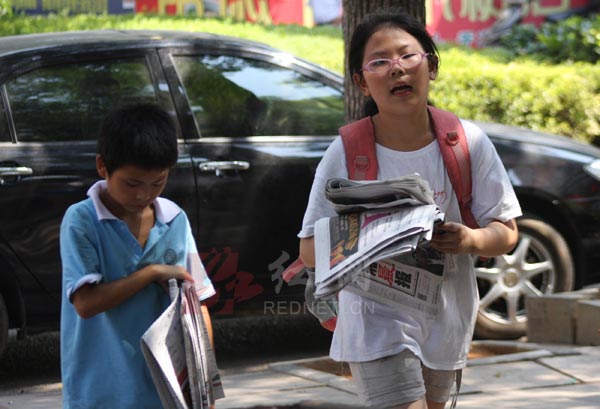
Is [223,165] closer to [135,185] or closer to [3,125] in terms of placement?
[3,125]

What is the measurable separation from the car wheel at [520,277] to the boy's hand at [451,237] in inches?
140

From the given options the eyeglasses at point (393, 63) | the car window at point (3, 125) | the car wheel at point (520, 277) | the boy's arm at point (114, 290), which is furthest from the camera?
the car wheel at point (520, 277)

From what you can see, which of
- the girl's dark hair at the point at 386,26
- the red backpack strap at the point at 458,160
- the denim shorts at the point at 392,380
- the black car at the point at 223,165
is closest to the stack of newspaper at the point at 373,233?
the denim shorts at the point at 392,380

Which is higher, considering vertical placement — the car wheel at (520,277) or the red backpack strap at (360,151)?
the red backpack strap at (360,151)

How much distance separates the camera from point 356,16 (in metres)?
6.29

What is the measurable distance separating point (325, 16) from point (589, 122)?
5.58 meters

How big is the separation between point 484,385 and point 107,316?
308cm

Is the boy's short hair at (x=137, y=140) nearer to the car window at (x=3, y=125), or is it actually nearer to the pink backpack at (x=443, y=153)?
the pink backpack at (x=443, y=153)

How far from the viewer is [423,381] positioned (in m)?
3.42

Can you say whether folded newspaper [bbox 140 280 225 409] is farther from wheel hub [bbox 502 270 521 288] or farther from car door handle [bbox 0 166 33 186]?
wheel hub [bbox 502 270 521 288]

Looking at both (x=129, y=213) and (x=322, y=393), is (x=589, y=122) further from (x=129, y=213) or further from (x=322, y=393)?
(x=129, y=213)

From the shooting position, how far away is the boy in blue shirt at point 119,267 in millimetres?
3139

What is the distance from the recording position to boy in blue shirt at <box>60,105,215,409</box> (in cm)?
314

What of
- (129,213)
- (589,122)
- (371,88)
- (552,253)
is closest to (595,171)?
(552,253)
